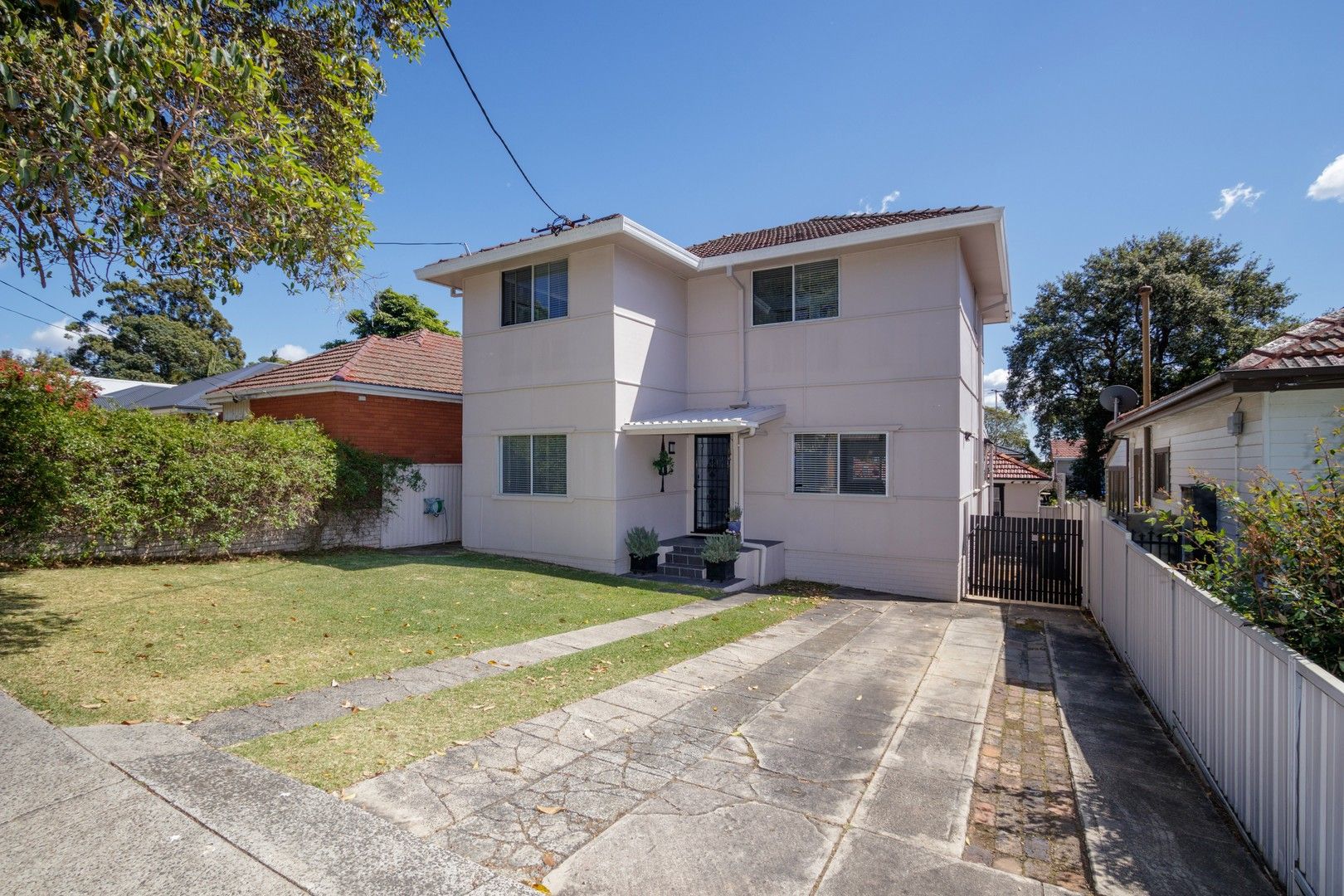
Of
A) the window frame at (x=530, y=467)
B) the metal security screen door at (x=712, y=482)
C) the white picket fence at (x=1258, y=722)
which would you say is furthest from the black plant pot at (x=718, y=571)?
the white picket fence at (x=1258, y=722)

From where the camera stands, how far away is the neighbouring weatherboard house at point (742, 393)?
11.4 m

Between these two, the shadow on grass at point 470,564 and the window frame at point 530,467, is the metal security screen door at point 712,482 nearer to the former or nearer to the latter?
the shadow on grass at point 470,564

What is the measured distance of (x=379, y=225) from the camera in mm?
8289

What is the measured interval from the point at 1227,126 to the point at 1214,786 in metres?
12.3

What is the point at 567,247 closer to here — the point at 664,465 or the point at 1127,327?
the point at 664,465

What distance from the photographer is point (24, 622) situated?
652 centimetres

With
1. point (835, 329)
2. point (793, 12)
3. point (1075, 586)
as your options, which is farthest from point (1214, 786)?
point (793, 12)

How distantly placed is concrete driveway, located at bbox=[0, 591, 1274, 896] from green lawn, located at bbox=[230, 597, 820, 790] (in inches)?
6.8

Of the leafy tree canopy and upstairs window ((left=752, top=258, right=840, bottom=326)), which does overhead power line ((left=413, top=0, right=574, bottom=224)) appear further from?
the leafy tree canopy

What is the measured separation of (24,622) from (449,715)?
5.32 meters

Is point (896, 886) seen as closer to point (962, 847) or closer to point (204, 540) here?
point (962, 847)

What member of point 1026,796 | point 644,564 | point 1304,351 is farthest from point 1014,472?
point 1026,796

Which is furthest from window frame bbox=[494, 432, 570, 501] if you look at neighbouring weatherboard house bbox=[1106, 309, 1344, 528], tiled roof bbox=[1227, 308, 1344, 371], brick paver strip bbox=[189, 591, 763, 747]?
tiled roof bbox=[1227, 308, 1344, 371]

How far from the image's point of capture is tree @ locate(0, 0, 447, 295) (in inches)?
207
